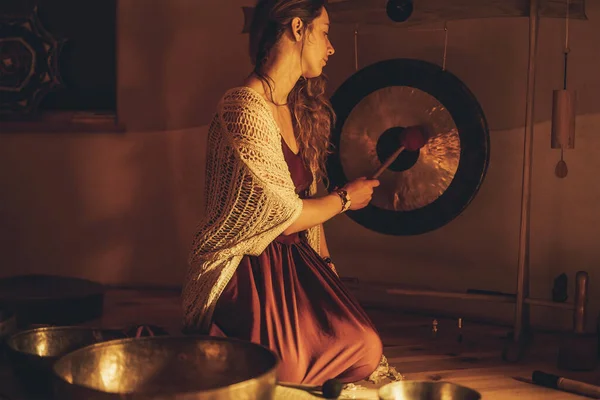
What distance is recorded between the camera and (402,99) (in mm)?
2848

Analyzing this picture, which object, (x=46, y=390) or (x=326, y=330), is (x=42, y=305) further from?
(x=46, y=390)

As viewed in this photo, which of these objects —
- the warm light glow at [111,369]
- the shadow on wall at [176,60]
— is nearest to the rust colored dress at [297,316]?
the warm light glow at [111,369]

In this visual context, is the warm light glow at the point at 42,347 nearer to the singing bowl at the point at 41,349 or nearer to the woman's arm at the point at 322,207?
the singing bowl at the point at 41,349

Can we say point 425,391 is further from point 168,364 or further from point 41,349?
point 41,349

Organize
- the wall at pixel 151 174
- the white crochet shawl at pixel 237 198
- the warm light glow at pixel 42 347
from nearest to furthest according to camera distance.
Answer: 1. the warm light glow at pixel 42 347
2. the white crochet shawl at pixel 237 198
3. the wall at pixel 151 174

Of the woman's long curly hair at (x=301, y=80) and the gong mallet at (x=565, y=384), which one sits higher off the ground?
the woman's long curly hair at (x=301, y=80)

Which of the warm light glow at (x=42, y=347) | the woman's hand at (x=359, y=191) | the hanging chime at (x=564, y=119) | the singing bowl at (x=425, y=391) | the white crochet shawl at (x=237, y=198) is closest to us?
the singing bowl at (x=425, y=391)

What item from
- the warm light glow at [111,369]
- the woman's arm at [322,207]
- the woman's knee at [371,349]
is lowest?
the woman's knee at [371,349]

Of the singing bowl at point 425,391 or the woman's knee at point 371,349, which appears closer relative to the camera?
the singing bowl at point 425,391

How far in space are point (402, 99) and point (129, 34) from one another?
130 centimetres

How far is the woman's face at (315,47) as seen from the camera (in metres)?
2.14

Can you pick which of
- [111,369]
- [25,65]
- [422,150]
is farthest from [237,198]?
[25,65]

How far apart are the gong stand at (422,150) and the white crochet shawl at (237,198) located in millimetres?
812

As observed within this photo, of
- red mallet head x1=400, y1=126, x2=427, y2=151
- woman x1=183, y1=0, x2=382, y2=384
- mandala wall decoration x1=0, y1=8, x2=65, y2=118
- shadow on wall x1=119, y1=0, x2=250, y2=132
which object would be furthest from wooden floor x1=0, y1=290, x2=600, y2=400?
mandala wall decoration x1=0, y1=8, x2=65, y2=118
